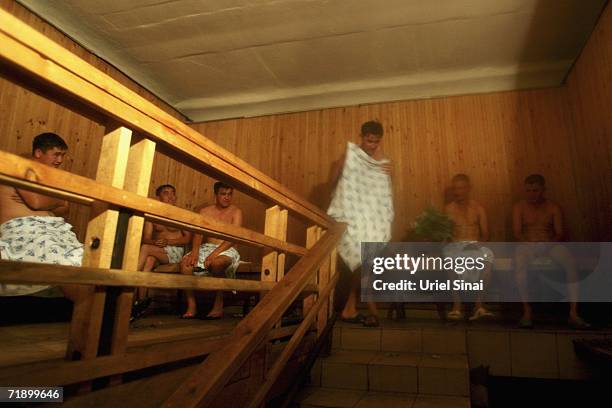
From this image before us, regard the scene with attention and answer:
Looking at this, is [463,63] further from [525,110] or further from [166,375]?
[166,375]

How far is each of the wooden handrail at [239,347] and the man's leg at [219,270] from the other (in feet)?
5.95

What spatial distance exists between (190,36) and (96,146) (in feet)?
6.17

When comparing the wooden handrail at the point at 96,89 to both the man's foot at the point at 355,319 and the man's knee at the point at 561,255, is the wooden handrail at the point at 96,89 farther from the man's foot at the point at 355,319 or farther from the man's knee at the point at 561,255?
the man's knee at the point at 561,255

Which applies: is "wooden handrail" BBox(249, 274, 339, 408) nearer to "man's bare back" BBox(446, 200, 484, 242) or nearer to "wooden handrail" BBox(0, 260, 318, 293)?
"wooden handrail" BBox(0, 260, 318, 293)

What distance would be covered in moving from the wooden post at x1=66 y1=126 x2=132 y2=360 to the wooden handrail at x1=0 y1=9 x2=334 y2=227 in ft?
0.28

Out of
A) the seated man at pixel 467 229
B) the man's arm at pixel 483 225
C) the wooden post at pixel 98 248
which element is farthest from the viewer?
the man's arm at pixel 483 225

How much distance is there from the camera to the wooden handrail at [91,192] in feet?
3.06

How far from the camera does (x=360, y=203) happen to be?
391 cm

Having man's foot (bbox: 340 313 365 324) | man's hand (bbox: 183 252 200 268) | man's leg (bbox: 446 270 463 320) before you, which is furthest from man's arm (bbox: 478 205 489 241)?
man's hand (bbox: 183 252 200 268)

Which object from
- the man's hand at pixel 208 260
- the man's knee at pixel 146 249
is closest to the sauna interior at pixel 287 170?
the man's knee at pixel 146 249

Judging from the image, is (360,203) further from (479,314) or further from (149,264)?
(149,264)

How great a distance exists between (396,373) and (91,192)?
236 centimetres

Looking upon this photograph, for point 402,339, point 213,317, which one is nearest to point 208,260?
point 213,317

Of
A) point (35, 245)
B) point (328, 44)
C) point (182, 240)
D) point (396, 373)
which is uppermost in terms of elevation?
point (328, 44)
